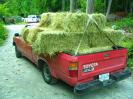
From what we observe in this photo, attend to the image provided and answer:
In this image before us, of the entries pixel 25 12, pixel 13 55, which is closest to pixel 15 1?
pixel 25 12

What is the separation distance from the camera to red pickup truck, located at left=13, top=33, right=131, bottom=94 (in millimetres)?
5605

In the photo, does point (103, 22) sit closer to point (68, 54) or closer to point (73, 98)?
point (68, 54)

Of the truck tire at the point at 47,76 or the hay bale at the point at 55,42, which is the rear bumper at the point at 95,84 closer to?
the hay bale at the point at 55,42

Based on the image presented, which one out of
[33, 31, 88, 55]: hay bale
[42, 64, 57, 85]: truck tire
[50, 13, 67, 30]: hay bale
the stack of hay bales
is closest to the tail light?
the stack of hay bales

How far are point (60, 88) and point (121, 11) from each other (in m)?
28.0

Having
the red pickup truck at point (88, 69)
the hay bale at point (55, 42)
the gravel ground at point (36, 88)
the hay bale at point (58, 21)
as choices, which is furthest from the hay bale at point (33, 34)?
the hay bale at point (55, 42)

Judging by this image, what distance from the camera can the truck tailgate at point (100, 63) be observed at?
223 inches

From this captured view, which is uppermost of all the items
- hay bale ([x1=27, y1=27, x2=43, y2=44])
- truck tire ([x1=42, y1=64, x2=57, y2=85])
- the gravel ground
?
hay bale ([x1=27, y1=27, x2=43, y2=44])

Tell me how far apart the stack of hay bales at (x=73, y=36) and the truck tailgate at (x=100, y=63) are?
1.01ft

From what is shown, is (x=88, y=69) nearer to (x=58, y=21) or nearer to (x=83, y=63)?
(x=83, y=63)

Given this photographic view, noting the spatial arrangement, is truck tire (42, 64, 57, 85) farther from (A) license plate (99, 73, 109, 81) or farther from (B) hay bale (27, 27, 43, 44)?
(A) license plate (99, 73, 109, 81)

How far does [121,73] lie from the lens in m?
6.47

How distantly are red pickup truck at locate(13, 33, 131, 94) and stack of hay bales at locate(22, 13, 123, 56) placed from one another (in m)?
0.31

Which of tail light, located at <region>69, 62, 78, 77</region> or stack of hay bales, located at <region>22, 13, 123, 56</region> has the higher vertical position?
stack of hay bales, located at <region>22, 13, 123, 56</region>
